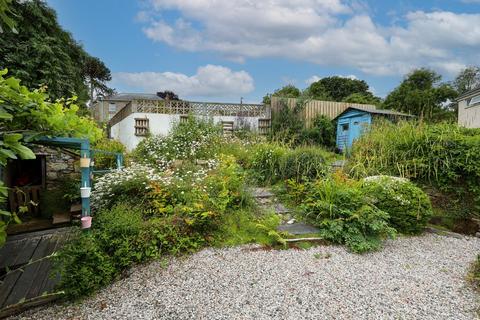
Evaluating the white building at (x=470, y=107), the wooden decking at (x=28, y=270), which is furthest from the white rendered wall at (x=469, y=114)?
the wooden decking at (x=28, y=270)

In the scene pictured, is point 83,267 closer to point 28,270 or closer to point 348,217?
point 28,270

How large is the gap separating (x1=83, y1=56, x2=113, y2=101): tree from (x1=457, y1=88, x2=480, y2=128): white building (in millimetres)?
29165

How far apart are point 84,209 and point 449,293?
3.71 metres

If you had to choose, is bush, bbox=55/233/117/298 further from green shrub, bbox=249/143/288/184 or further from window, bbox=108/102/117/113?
window, bbox=108/102/117/113

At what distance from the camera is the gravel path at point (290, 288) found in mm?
2049

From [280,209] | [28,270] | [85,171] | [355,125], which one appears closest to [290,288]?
[280,209]

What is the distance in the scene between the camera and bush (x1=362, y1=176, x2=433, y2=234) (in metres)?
3.60

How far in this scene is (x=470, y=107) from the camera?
11.5 meters

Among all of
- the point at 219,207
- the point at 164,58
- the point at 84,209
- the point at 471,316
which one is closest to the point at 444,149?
the point at 471,316

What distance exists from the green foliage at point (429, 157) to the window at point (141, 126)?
7.89 meters

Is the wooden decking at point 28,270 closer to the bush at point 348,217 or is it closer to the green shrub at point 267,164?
the bush at point 348,217

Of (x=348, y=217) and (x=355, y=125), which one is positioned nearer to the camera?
(x=348, y=217)

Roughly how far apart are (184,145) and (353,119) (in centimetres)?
757

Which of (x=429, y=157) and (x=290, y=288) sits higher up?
(x=429, y=157)
